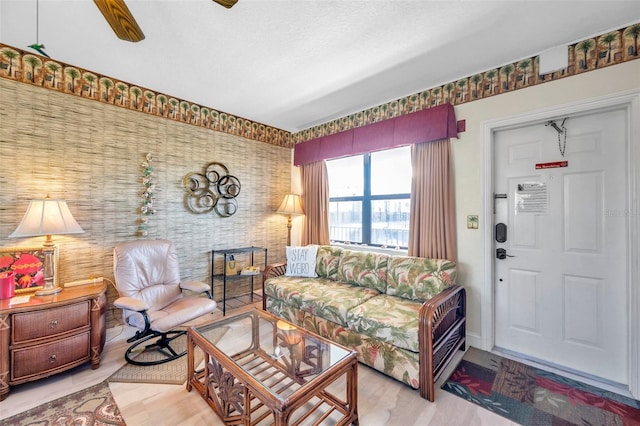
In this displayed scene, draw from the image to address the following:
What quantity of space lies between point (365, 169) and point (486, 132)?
56.6 inches

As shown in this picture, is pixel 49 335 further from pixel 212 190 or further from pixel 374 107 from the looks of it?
pixel 374 107

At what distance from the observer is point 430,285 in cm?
239

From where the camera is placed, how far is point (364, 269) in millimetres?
2898

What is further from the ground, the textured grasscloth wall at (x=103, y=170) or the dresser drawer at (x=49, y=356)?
the textured grasscloth wall at (x=103, y=170)

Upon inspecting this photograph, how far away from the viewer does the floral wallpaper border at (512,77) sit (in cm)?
186

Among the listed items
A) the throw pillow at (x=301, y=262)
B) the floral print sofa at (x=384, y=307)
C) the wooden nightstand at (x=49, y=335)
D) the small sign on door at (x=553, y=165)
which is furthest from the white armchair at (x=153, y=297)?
the small sign on door at (x=553, y=165)

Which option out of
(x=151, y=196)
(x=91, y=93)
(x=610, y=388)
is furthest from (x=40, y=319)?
(x=610, y=388)

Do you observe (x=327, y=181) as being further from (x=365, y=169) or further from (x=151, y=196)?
(x=151, y=196)

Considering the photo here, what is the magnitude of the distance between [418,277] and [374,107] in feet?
6.86

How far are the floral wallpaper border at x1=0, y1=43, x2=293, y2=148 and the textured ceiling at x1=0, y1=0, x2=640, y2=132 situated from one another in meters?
0.11

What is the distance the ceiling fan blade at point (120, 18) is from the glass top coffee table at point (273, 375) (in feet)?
6.35

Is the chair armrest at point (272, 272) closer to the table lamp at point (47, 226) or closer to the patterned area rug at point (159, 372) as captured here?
the patterned area rug at point (159, 372)

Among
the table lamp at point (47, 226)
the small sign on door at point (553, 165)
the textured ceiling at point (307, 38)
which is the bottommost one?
the table lamp at point (47, 226)

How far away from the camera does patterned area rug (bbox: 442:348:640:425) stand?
5.38ft
